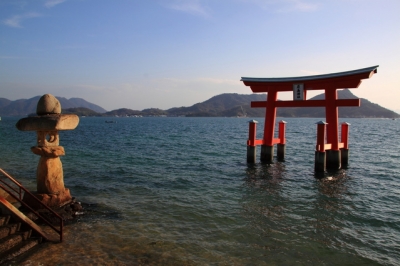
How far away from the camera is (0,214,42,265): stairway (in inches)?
219

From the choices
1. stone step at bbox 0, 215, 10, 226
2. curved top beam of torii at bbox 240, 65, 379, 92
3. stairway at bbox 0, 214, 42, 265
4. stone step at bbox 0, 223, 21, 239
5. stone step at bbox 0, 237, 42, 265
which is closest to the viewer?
stone step at bbox 0, 237, 42, 265

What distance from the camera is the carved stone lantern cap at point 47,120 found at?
7570 mm

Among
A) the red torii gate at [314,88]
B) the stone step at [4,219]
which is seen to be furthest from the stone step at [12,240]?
the red torii gate at [314,88]

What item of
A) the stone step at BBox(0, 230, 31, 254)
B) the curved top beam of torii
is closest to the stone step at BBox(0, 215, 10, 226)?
the stone step at BBox(0, 230, 31, 254)

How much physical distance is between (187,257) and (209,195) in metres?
5.03

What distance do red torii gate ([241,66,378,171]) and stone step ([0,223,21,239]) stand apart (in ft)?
42.7

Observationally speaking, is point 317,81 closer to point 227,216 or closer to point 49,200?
point 227,216

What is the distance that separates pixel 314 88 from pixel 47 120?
1363 centimetres

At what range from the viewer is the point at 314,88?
16.3 meters

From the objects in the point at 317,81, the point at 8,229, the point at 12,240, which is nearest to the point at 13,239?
the point at 12,240

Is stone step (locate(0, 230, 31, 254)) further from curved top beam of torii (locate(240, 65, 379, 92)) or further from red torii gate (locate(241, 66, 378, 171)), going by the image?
curved top beam of torii (locate(240, 65, 379, 92))

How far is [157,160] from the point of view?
64.5 feet

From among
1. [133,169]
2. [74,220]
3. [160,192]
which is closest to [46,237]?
[74,220]

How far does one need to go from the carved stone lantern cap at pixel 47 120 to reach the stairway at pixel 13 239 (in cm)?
236
